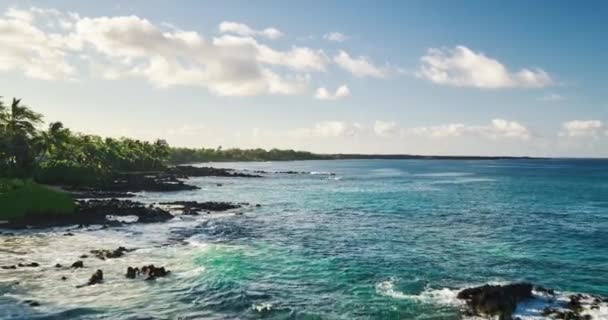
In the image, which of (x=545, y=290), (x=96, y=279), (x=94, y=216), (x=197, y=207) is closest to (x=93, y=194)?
(x=197, y=207)

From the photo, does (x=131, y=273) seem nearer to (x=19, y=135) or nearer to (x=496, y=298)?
(x=496, y=298)

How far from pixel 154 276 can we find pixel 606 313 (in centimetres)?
2897

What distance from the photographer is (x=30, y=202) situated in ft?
195

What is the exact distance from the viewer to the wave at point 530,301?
27.8 metres

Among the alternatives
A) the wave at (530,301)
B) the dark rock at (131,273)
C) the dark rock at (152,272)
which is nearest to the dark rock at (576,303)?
the wave at (530,301)

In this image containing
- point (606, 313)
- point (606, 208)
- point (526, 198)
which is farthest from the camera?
point (526, 198)

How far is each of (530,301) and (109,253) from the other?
1312 inches

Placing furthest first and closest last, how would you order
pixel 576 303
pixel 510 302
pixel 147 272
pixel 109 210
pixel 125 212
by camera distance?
pixel 125 212 → pixel 109 210 → pixel 147 272 → pixel 576 303 → pixel 510 302

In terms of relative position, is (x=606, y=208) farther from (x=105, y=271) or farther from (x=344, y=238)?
(x=105, y=271)

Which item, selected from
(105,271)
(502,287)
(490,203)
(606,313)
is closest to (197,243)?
(105,271)

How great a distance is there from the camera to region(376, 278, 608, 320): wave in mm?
27750

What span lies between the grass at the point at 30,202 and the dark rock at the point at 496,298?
5134cm

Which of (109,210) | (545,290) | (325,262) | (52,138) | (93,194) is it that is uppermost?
(52,138)

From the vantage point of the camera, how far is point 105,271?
120 ft
